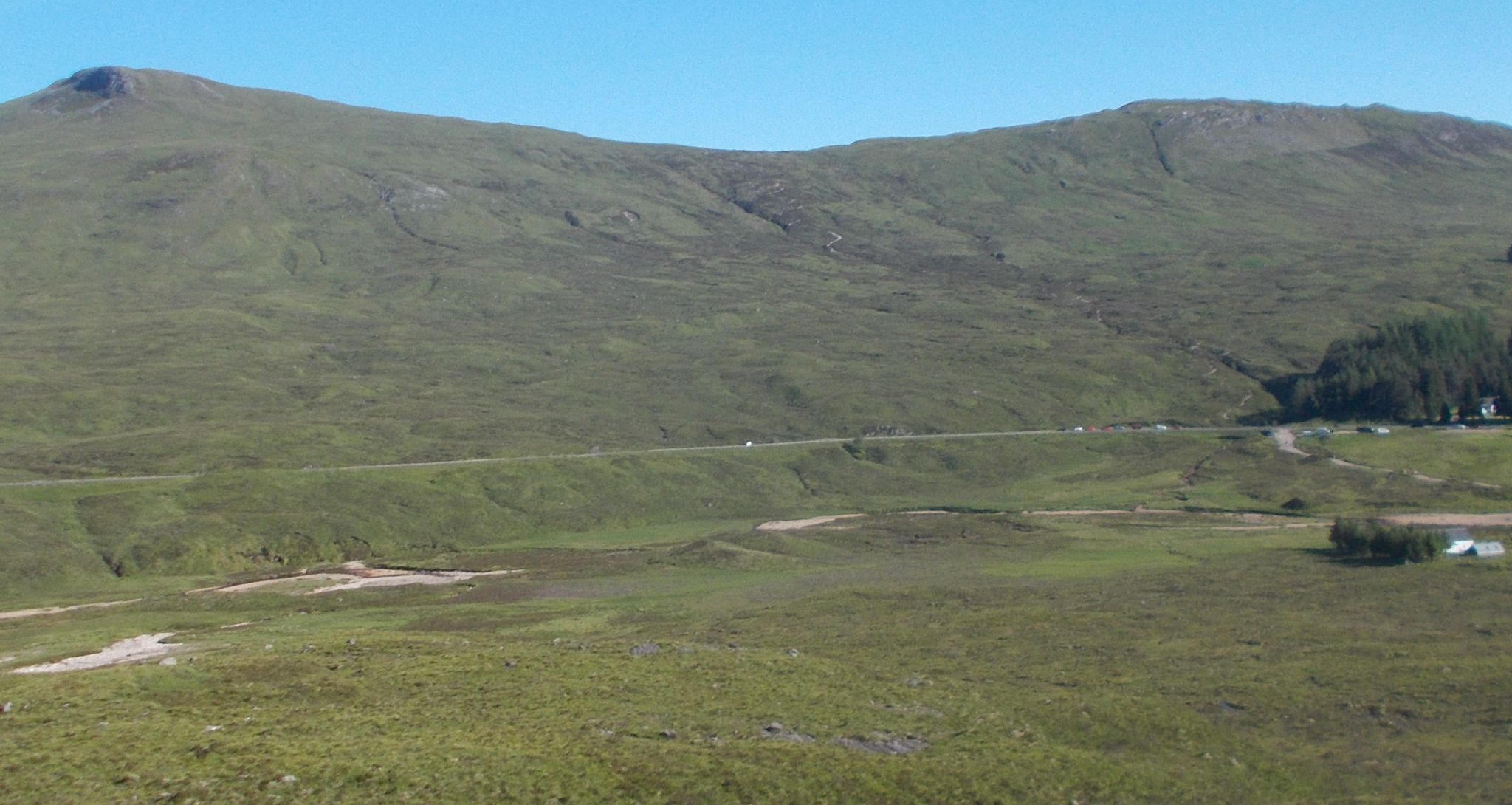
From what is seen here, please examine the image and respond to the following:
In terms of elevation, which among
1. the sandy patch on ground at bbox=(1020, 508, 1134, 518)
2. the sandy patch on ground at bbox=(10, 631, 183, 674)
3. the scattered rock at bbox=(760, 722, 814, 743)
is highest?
the scattered rock at bbox=(760, 722, 814, 743)

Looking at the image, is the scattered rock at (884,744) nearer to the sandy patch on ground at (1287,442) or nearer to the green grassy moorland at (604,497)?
the green grassy moorland at (604,497)

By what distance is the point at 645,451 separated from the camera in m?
138

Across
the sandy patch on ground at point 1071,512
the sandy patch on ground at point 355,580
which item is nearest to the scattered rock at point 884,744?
the sandy patch on ground at point 355,580

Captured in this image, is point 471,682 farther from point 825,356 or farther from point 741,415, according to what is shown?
point 825,356

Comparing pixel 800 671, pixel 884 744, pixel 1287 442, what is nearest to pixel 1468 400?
pixel 1287 442

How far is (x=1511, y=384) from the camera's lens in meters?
137

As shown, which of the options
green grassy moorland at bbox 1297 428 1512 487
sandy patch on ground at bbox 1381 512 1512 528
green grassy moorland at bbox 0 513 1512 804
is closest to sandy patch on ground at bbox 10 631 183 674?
green grassy moorland at bbox 0 513 1512 804

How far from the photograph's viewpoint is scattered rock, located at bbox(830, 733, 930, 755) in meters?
34.8

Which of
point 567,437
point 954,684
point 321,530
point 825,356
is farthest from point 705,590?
point 825,356

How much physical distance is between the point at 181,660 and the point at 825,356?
15875cm

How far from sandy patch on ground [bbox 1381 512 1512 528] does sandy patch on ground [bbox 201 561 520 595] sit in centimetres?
6017

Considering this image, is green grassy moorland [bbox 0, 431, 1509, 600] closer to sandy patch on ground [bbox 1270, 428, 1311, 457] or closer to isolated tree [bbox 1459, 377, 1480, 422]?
sandy patch on ground [bbox 1270, 428, 1311, 457]

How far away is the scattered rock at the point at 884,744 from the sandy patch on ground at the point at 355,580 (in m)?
50.5

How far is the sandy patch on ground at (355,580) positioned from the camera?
7881 centimetres
